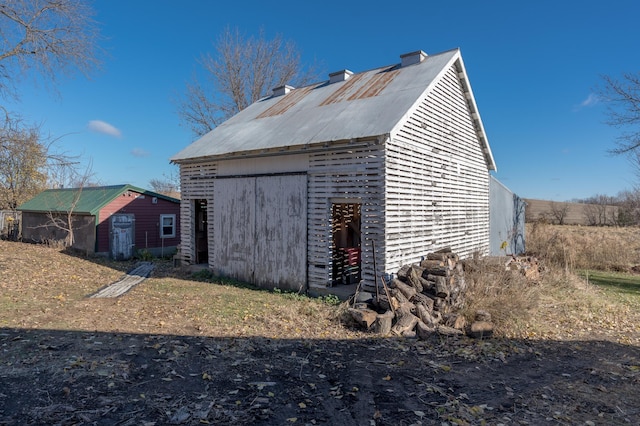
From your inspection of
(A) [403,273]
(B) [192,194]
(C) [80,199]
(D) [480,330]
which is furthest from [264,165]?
(C) [80,199]

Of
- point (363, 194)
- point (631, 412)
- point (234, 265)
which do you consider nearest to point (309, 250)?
point (363, 194)

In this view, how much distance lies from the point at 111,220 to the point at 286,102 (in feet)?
32.9

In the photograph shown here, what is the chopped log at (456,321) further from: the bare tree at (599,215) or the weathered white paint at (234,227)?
the bare tree at (599,215)

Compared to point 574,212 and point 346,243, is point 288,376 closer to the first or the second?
point 346,243

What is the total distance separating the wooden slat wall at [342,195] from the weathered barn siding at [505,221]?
26.2ft

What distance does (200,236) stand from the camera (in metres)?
14.6

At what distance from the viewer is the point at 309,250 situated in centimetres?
951

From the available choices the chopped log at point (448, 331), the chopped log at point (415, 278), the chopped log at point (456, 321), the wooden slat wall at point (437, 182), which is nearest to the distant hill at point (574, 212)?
the wooden slat wall at point (437, 182)

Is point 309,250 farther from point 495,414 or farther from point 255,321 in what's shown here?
point 495,414

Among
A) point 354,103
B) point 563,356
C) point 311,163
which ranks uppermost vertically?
point 354,103

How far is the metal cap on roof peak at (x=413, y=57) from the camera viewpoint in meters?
11.9

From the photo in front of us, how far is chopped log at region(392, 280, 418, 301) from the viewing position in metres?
7.77

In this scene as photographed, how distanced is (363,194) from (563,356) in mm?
4720

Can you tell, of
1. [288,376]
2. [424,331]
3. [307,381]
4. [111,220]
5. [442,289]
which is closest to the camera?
[307,381]
